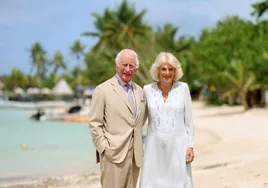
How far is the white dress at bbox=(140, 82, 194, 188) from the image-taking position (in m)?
3.64

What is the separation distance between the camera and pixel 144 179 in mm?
3781

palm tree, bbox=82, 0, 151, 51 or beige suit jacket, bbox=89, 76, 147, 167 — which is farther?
palm tree, bbox=82, 0, 151, 51

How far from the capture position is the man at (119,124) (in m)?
3.43

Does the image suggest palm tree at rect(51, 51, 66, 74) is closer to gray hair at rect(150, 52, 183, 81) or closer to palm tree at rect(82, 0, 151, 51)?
palm tree at rect(82, 0, 151, 51)

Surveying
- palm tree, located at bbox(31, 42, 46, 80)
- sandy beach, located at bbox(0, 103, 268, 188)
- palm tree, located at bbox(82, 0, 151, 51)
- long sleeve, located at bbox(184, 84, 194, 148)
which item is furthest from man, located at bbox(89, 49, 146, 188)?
palm tree, located at bbox(31, 42, 46, 80)

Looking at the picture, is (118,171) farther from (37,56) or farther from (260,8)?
(37,56)

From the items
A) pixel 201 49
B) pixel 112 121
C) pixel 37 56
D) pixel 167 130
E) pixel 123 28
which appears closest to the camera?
pixel 112 121

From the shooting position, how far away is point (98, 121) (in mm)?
3459

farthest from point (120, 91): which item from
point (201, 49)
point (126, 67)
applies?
point (201, 49)

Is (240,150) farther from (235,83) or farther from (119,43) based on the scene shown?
(119,43)

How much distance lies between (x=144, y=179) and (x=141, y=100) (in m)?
0.72

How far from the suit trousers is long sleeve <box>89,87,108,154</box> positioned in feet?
0.45

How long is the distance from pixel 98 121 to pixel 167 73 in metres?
0.72

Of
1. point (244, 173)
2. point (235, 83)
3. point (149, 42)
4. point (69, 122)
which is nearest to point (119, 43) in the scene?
point (149, 42)
